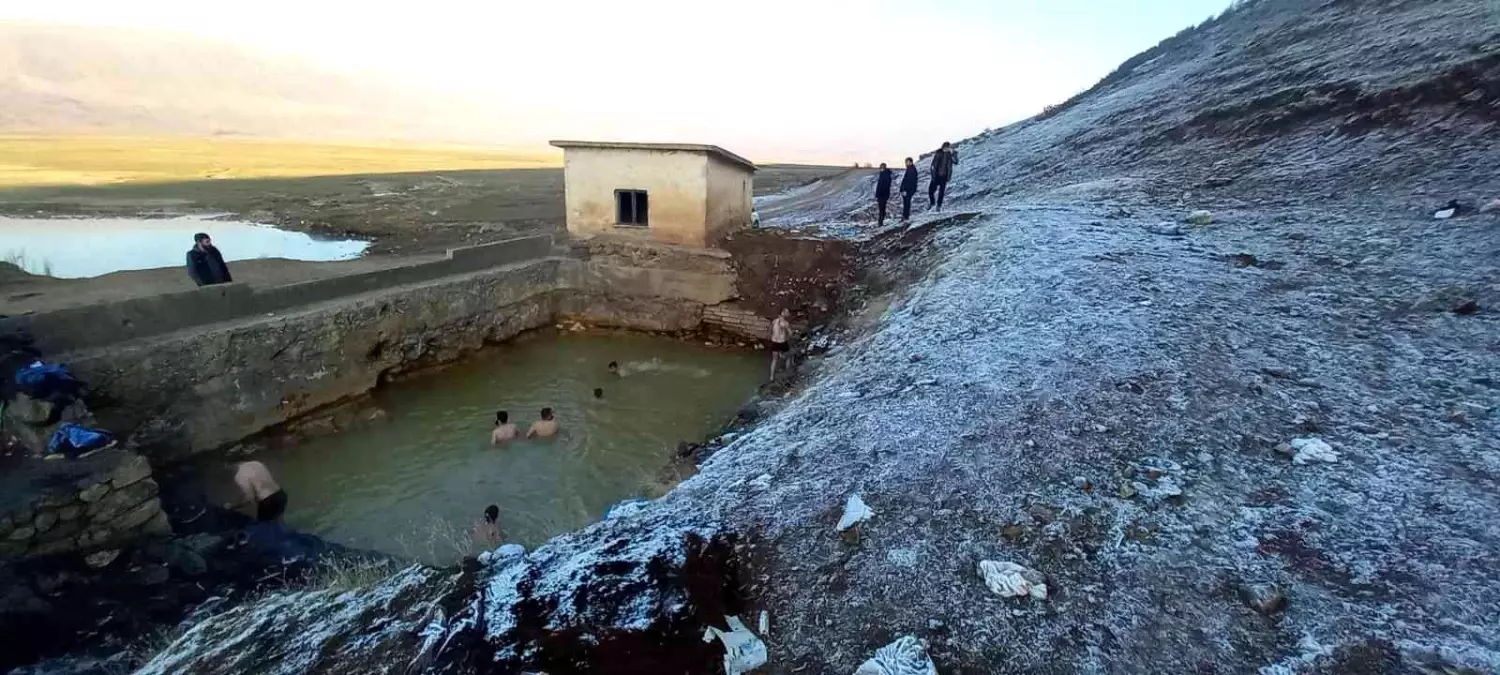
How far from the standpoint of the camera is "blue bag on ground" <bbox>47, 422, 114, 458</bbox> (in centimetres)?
720

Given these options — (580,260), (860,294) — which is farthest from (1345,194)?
(580,260)

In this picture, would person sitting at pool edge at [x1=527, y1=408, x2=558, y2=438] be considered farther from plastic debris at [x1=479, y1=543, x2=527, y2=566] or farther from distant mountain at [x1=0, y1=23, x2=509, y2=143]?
distant mountain at [x1=0, y1=23, x2=509, y2=143]

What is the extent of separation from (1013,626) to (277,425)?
11528mm

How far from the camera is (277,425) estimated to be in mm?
10562

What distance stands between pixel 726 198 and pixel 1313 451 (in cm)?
1325

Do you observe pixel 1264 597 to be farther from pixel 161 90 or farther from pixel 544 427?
pixel 161 90

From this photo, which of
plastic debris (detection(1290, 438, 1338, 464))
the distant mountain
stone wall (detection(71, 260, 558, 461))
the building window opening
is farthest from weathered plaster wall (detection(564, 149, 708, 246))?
the distant mountain

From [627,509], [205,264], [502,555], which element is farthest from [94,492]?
[627,509]

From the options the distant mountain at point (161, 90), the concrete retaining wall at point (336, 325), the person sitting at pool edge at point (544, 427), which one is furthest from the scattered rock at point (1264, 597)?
the distant mountain at point (161, 90)

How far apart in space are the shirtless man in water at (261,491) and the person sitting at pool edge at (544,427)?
10.9 ft

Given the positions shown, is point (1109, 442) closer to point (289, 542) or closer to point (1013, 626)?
point (1013, 626)

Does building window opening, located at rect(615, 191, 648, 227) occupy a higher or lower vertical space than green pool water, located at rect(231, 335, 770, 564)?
higher

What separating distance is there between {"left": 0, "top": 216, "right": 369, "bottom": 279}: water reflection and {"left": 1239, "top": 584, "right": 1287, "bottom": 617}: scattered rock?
2054 cm

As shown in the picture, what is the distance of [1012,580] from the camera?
427 cm
